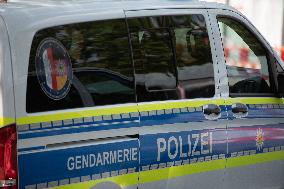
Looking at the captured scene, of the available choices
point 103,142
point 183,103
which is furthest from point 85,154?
point 183,103

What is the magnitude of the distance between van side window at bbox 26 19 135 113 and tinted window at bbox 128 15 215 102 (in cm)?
10

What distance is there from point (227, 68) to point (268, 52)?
441 millimetres

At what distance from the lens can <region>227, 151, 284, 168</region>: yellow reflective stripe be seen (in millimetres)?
5261

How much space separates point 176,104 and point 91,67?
0.72 metres

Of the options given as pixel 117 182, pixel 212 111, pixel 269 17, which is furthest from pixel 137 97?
pixel 269 17

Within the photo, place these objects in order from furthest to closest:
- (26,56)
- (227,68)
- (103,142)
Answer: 1. (227,68)
2. (103,142)
3. (26,56)

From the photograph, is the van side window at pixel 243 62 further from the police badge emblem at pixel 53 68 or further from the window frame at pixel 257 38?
the police badge emblem at pixel 53 68

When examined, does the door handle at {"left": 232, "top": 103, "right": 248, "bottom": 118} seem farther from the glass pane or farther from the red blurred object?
the red blurred object

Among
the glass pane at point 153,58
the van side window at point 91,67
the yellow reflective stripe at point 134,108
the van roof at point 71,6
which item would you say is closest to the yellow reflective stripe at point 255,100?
the yellow reflective stripe at point 134,108

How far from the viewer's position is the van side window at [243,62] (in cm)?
534

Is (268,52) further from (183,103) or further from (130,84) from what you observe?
(130,84)

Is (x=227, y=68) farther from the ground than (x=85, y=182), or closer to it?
farther from the ground

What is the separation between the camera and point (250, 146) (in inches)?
211

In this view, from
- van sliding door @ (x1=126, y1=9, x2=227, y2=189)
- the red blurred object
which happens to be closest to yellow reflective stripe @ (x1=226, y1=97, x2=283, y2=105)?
van sliding door @ (x1=126, y1=9, x2=227, y2=189)
